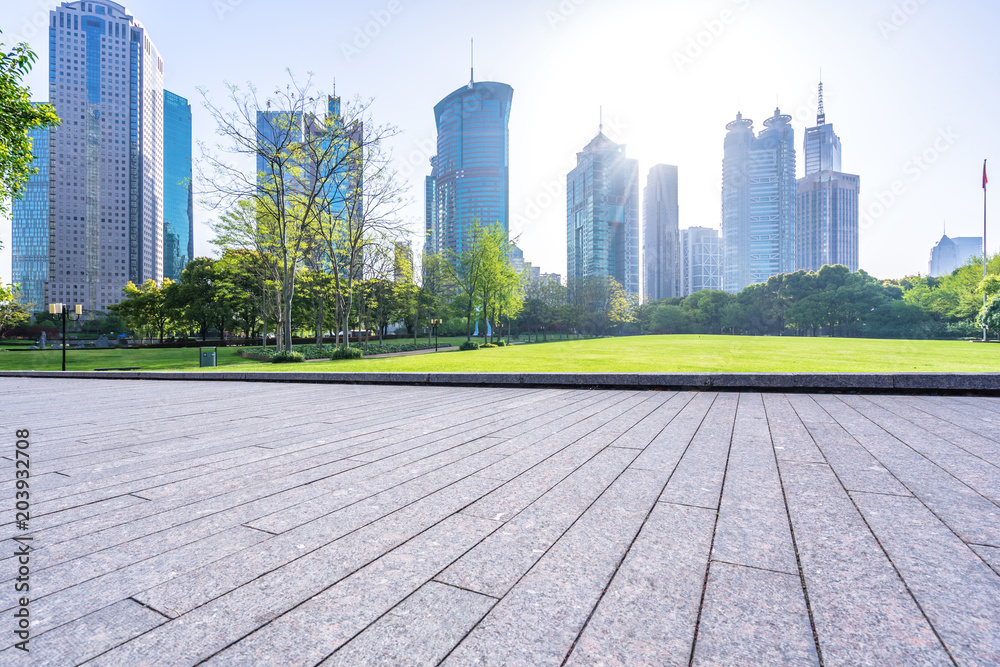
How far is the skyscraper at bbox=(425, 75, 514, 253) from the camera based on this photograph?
115125mm

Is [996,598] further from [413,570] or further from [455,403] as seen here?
[455,403]

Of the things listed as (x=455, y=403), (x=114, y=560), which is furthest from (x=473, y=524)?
(x=455, y=403)

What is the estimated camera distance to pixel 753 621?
1438mm

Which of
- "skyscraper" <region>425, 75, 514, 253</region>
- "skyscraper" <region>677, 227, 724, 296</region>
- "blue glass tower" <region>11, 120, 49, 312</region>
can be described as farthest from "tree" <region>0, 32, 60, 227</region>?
"skyscraper" <region>677, 227, 724, 296</region>

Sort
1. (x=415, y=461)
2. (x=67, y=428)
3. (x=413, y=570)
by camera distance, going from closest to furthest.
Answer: (x=413, y=570) < (x=415, y=461) < (x=67, y=428)

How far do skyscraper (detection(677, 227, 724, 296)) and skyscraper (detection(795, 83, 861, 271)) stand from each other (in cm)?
2349

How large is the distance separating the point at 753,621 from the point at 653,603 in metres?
0.30

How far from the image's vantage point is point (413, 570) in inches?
70.1

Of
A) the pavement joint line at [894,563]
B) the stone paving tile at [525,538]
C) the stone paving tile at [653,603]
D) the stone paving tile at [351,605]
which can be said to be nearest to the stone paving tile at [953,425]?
the pavement joint line at [894,563]

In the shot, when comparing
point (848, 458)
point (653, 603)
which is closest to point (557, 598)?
point (653, 603)

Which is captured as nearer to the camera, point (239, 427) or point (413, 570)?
point (413, 570)

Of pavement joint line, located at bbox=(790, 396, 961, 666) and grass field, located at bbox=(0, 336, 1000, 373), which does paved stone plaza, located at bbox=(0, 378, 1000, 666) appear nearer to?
pavement joint line, located at bbox=(790, 396, 961, 666)

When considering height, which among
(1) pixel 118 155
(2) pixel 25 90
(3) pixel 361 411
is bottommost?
(3) pixel 361 411

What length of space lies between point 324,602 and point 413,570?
346 millimetres
